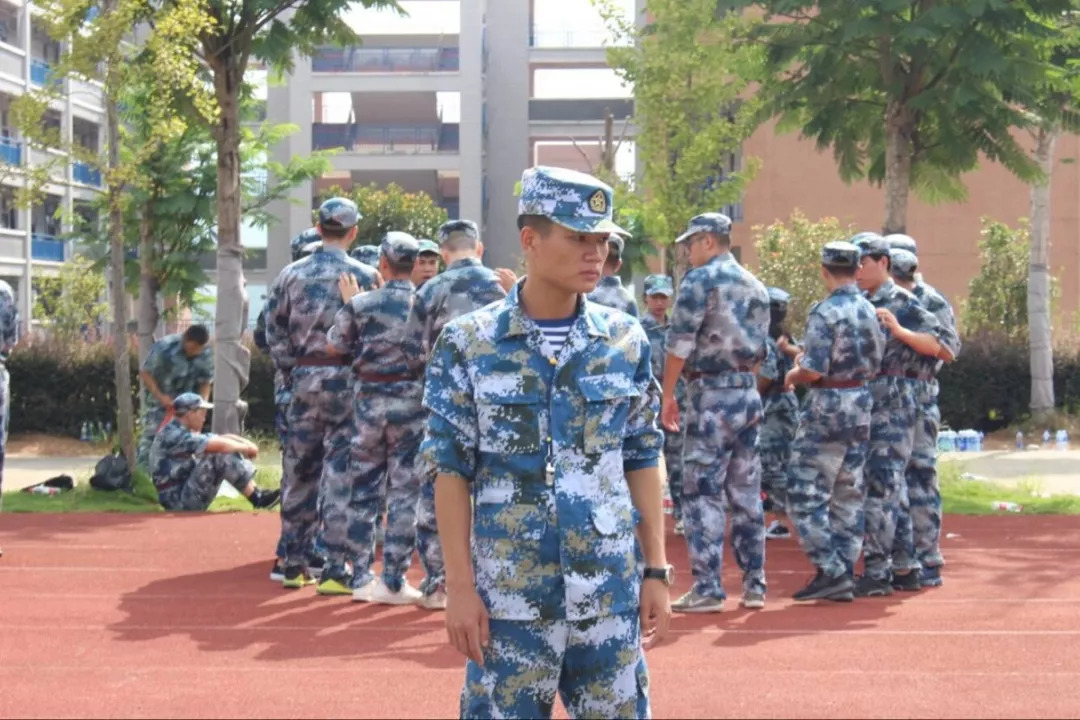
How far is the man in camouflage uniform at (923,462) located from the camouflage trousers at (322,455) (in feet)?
11.6

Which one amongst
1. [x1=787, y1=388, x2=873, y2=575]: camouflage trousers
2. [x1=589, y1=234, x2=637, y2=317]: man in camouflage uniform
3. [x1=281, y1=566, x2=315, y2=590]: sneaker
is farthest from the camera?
[x1=589, y1=234, x2=637, y2=317]: man in camouflage uniform

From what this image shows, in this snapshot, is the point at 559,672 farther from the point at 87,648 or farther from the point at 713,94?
the point at 713,94

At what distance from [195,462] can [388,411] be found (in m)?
5.54

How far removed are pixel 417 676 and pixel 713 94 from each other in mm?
21303

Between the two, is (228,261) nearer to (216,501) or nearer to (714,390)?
(216,501)

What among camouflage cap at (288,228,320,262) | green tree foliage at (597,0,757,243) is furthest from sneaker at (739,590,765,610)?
green tree foliage at (597,0,757,243)

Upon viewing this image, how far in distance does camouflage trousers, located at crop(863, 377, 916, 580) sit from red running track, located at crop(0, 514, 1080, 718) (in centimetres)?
35

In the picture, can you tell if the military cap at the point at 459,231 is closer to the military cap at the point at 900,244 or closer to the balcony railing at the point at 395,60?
the military cap at the point at 900,244

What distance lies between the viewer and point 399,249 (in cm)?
983

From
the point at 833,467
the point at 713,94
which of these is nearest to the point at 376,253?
the point at 833,467

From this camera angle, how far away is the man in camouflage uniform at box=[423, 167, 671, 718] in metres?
4.36

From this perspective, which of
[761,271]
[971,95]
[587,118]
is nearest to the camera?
[971,95]

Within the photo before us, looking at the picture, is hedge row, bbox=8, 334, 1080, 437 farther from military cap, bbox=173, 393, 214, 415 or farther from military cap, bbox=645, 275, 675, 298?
military cap, bbox=645, 275, 675, 298

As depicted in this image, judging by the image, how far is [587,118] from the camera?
56.6m
